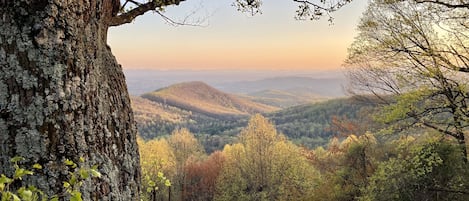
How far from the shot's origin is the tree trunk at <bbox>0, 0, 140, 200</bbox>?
2.19 m

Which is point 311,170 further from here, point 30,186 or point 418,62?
point 30,186

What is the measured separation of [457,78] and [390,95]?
2457 millimetres

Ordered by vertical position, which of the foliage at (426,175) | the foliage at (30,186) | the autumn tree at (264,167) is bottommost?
the autumn tree at (264,167)

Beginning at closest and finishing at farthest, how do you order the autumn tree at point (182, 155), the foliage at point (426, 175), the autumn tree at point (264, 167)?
the foliage at point (426, 175) < the autumn tree at point (264, 167) < the autumn tree at point (182, 155)

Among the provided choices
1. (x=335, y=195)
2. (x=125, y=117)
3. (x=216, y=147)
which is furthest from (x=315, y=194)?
Result: (x=216, y=147)

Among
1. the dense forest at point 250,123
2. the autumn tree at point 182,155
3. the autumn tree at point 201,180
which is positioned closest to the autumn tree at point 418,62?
the dense forest at point 250,123

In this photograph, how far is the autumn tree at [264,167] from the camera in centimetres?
2620

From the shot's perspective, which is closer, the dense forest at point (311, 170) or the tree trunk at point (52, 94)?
the tree trunk at point (52, 94)

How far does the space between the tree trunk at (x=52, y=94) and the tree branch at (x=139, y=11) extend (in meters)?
0.78

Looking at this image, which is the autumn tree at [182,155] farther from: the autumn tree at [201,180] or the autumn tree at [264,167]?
the autumn tree at [264,167]

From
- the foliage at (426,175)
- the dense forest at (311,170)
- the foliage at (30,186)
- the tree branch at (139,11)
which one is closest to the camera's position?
the foliage at (30,186)

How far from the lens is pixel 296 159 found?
26672mm

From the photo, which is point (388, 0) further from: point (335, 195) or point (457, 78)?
point (335, 195)

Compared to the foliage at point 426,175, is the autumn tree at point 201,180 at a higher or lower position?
lower
